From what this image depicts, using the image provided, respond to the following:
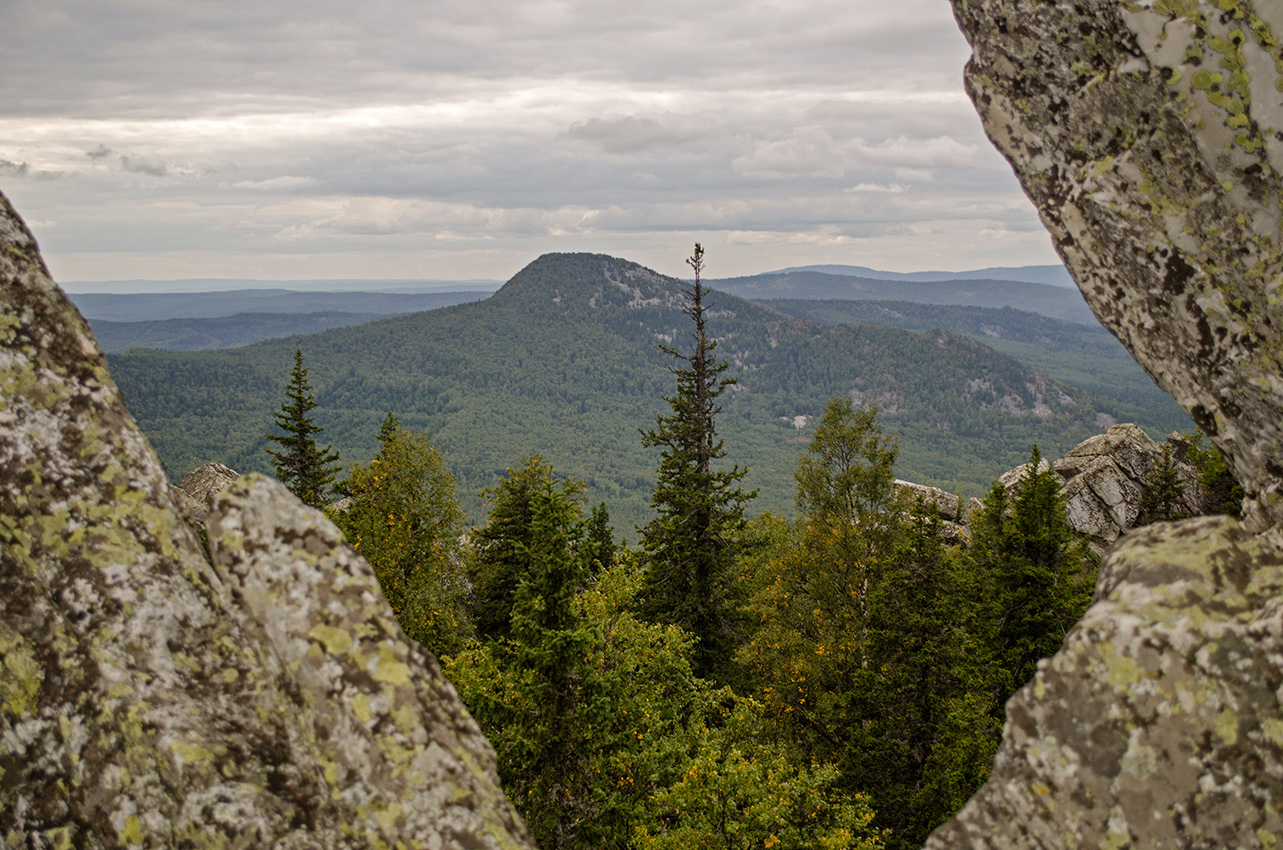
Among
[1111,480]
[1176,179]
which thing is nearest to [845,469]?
[1111,480]

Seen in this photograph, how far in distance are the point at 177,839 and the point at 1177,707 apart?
7.19 metres

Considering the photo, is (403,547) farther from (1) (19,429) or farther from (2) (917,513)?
(1) (19,429)

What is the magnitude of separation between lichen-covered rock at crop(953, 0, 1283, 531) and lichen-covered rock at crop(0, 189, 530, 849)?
730 centimetres

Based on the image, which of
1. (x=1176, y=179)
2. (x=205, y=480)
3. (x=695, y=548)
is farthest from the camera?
(x=205, y=480)

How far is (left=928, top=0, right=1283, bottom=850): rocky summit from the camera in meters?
4.93

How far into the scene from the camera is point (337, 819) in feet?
18.0

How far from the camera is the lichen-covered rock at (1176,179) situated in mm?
6078

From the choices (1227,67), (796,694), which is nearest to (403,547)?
(796,694)

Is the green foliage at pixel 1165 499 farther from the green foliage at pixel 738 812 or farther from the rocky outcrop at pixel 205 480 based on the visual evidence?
the rocky outcrop at pixel 205 480

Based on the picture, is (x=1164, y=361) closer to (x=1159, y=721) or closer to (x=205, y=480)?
(x=1159, y=721)

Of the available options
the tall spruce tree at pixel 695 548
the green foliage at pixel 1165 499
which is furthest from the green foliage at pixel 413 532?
the green foliage at pixel 1165 499

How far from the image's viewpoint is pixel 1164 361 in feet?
23.7

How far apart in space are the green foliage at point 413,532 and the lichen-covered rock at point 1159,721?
20958 millimetres

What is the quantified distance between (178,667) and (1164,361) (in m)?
9.39
